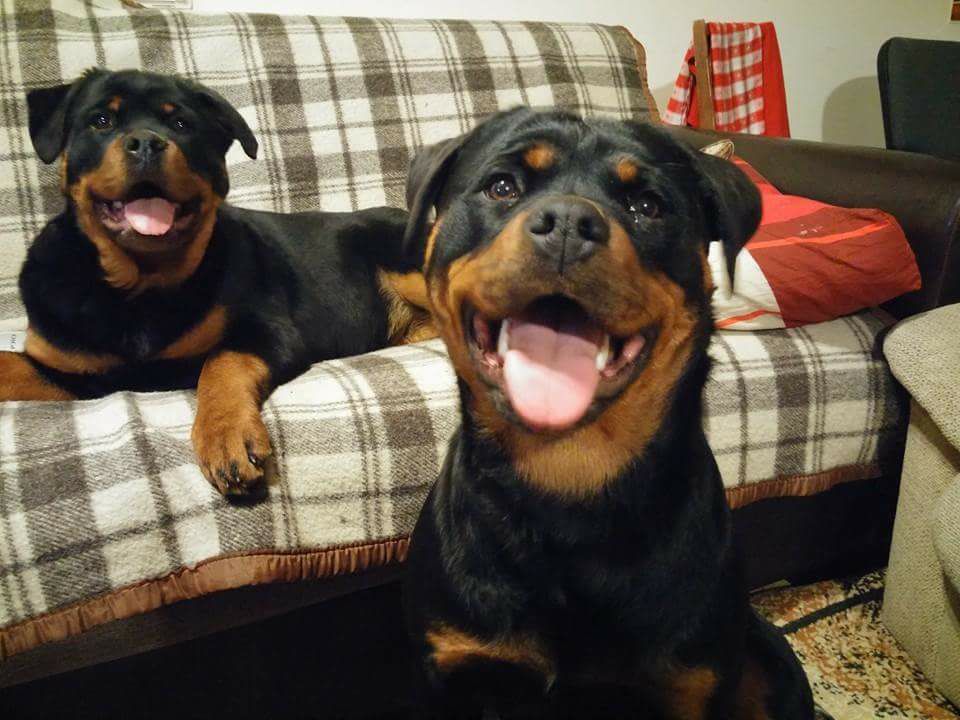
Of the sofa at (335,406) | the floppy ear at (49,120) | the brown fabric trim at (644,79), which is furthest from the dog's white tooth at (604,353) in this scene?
the brown fabric trim at (644,79)

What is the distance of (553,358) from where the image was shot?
93cm

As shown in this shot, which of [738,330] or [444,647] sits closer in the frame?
[444,647]

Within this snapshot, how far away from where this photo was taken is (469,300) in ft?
3.10

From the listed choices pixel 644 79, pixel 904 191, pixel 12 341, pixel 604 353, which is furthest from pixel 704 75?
pixel 12 341

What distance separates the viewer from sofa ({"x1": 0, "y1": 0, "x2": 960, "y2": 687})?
3.86 ft

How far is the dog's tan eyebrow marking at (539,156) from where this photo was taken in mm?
1016

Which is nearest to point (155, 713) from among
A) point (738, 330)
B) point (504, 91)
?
point (738, 330)

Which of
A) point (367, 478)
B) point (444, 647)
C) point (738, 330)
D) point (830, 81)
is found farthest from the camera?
point (830, 81)

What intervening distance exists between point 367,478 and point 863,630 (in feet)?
4.02

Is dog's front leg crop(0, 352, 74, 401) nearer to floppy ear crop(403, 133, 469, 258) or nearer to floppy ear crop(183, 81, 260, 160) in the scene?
floppy ear crop(183, 81, 260, 160)

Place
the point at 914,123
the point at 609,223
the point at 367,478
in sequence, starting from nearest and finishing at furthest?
the point at 609,223, the point at 367,478, the point at 914,123

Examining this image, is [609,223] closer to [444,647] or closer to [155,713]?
[444,647]

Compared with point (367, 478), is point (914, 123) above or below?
above

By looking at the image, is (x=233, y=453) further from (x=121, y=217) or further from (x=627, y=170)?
(x=627, y=170)
